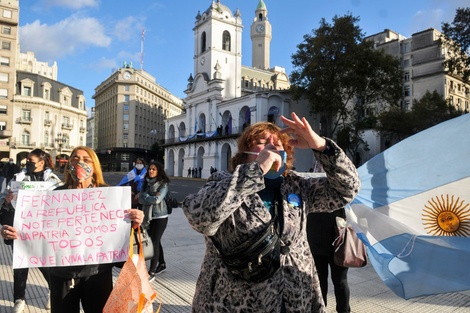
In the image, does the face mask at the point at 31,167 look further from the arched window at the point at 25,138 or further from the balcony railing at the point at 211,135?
the arched window at the point at 25,138

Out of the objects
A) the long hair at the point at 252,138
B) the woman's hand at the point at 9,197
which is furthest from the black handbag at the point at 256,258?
the woman's hand at the point at 9,197

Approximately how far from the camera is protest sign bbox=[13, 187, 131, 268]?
110 inches

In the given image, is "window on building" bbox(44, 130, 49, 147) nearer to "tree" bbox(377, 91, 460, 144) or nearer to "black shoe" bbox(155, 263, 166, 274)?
"tree" bbox(377, 91, 460, 144)

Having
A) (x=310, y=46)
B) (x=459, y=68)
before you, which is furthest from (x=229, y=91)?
(x=459, y=68)

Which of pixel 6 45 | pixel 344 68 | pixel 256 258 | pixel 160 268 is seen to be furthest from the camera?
pixel 6 45

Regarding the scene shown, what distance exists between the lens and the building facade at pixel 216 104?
4456 cm

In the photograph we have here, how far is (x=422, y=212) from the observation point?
3119 millimetres

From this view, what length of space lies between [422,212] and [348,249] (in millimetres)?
938

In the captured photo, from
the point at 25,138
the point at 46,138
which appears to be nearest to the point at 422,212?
the point at 25,138

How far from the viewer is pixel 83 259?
2.76 metres

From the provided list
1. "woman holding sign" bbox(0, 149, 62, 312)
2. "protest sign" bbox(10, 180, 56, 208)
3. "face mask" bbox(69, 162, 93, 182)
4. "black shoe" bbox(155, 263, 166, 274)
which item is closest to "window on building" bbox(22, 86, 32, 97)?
"black shoe" bbox(155, 263, 166, 274)

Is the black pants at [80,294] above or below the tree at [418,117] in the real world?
below

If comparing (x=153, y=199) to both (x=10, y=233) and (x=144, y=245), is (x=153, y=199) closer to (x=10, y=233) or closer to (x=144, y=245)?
(x=144, y=245)

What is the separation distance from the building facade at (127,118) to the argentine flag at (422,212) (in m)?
81.9
